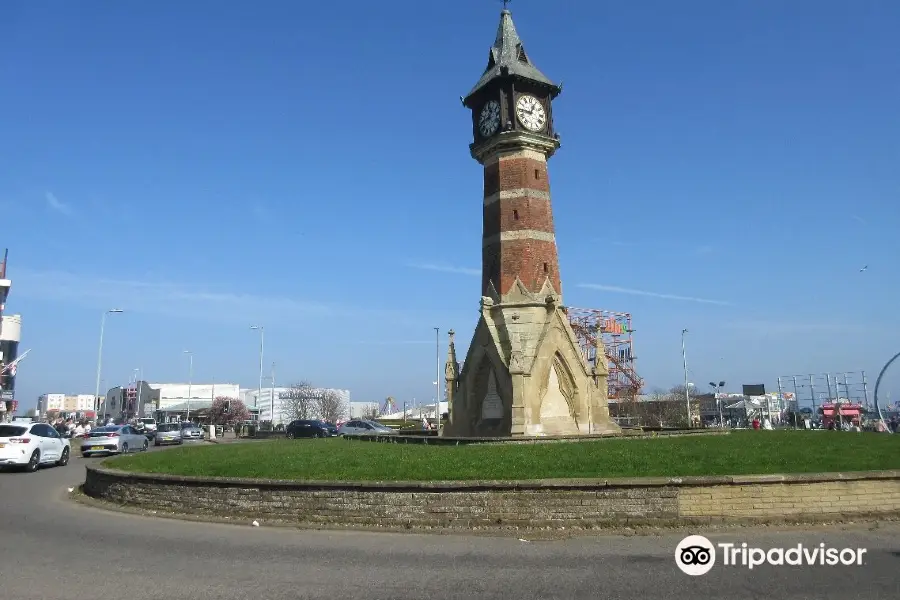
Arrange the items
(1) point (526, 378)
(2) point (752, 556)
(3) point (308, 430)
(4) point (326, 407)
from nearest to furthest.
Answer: (2) point (752, 556) → (1) point (526, 378) → (3) point (308, 430) → (4) point (326, 407)

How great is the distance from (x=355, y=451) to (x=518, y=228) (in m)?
12.2

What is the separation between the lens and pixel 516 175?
28062 mm

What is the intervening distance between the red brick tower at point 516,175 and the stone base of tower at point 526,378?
95 cm

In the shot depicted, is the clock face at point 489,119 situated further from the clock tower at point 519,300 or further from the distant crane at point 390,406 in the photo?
the distant crane at point 390,406

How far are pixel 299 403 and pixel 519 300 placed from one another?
88194 mm

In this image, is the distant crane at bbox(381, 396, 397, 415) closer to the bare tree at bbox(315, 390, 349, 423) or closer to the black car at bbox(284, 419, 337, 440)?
the bare tree at bbox(315, 390, 349, 423)

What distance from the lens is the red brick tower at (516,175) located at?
27.5 meters

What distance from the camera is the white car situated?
21844 mm

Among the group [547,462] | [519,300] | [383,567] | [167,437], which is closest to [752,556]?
[383,567]

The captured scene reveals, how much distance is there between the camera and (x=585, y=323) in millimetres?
80375

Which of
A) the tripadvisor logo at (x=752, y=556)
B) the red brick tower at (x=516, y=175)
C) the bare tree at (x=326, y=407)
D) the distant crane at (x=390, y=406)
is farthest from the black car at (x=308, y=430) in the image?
the distant crane at (x=390, y=406)

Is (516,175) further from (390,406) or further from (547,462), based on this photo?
(390,406)

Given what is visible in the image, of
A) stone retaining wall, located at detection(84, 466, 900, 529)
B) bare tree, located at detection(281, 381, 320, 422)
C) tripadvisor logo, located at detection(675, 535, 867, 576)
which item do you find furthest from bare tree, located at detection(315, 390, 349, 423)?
tripadvisor logo, located at detection(675, 535, 867, 576)

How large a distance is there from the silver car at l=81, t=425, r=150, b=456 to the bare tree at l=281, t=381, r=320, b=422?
69489 mm
